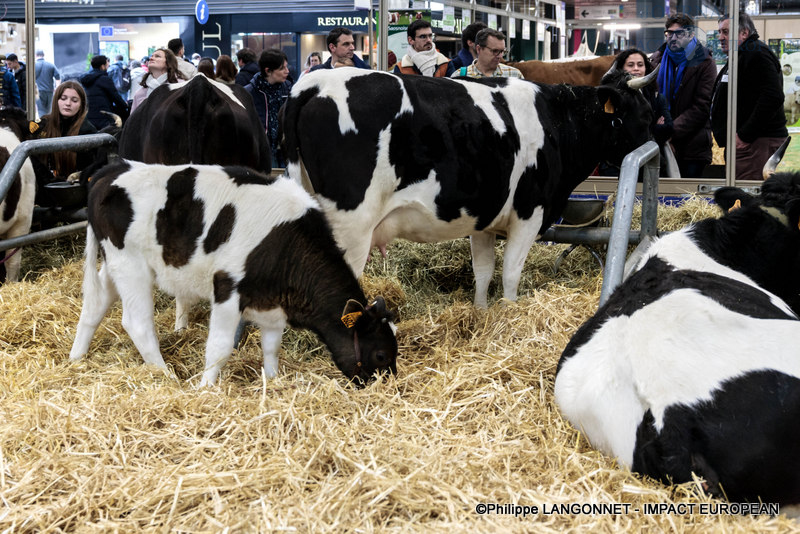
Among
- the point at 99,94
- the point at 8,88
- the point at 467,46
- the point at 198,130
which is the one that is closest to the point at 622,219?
the point at 198,130

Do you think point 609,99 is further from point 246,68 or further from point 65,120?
point 246,68

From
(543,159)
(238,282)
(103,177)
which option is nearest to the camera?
(238,282)

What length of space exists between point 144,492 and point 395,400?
142cm

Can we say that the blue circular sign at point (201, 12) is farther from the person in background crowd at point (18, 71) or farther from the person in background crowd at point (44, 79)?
the person in background crowd at point (18, 71)

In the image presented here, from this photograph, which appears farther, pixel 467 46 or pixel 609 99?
pixel 467 46

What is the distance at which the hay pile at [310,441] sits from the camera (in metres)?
3.02

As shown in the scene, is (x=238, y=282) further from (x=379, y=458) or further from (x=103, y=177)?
(x=379, y=458)

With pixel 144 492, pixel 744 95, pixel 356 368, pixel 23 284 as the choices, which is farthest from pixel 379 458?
A: pixel 744 95

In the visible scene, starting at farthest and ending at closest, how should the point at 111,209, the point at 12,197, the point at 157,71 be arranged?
the point at 157,71, the point at 12,197, the point at 111,209

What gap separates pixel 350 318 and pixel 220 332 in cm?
68

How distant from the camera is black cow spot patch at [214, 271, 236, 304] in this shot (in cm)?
467

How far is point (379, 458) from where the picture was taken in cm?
339

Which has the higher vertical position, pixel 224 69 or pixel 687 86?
pixel 224 69

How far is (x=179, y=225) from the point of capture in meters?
4.79
